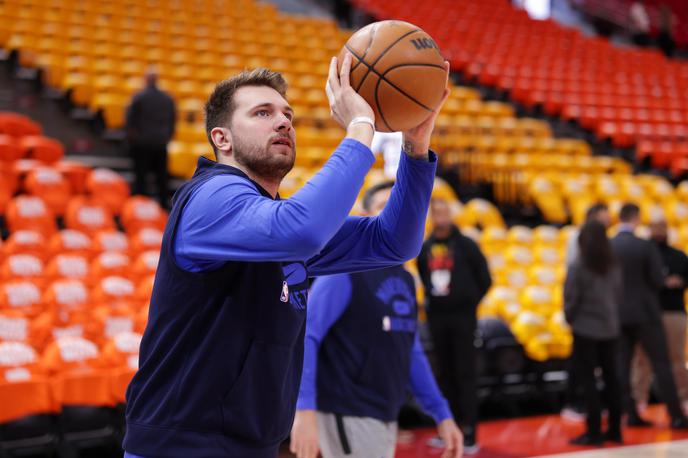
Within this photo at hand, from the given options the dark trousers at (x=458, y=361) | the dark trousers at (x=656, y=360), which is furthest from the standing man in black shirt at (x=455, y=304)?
the dark trousers at (x=656, y=360)

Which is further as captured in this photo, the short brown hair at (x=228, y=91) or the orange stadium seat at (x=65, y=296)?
the orange stadium seat at (x=65, y=296)

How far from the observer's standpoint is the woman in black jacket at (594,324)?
594 cm

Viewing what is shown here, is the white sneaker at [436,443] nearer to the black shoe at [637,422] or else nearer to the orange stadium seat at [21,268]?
the black shoe at [637,422]

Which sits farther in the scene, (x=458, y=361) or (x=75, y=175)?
(x=75, y=175)

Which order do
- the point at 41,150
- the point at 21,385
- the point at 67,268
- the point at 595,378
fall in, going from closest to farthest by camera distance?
the point at 21,385, the point at 595,378, the point at 67,268, the point at 41,150

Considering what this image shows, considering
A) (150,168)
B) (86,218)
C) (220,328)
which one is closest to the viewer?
(220,328)

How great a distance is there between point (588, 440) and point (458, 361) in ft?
3.33

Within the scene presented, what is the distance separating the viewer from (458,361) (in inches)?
231

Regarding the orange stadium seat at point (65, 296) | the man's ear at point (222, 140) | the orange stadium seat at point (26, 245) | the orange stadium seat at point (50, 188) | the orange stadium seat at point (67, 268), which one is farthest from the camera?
the orange stadium seat at point (50, 188)

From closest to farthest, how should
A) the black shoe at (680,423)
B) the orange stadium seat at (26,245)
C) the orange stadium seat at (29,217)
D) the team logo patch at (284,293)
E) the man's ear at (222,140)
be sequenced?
the team logo patch at (284,293) < the man's ear at (222,140) < the orange stadium seat at (26,245) < the black shoe at (680,423) < the orange stadium seat at (29,217)

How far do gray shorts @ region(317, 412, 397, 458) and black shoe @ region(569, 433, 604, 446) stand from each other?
10.4ft

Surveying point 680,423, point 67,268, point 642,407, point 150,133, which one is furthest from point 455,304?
point 150,133

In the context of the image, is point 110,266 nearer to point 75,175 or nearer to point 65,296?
point 65,296

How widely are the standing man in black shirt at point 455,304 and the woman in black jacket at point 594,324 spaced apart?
0.68m
